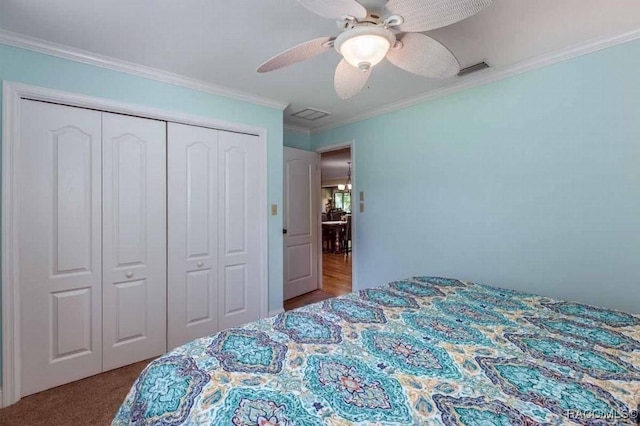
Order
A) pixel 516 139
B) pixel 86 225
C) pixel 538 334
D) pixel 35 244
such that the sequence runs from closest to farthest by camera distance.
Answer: pixel 538 334 → pixel 35 244 → pixel 86 225 → pixel 516 139

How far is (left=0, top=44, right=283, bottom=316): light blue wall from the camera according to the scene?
1.87 meters

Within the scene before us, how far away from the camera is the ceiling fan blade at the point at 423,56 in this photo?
1.39 m

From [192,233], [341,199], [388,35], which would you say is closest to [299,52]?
[388,35]

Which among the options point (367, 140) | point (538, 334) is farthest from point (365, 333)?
point (367, 140)

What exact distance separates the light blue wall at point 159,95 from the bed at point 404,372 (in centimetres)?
172

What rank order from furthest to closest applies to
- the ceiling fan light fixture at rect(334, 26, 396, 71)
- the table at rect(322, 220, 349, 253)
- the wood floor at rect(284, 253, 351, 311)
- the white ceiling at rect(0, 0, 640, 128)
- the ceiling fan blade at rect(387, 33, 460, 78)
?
1. the table at rect(322, 220, 349, 253)
2. the wood floor at rect(284, 253, 351, 311)
3. the white ceiling at rect(0, 0, 640, 128)
4. the ceiling fan blade at rect(387, 33, 460, 78)
5. the ceiling fan light fixture at rect(334, 26, 396, 71)

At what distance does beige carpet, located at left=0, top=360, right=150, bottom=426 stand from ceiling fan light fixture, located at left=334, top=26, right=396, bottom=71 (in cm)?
237

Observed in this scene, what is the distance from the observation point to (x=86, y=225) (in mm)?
2090

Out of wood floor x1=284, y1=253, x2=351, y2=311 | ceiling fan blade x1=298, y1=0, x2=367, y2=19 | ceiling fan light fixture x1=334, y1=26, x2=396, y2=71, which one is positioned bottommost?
wood floor x1=284, y1=253, x2=351, y2=311

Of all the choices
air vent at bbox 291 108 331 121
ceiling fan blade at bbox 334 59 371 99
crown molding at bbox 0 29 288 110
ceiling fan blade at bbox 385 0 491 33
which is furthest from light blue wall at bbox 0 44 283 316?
ceiling fan blade at bbox 385 0 491 33

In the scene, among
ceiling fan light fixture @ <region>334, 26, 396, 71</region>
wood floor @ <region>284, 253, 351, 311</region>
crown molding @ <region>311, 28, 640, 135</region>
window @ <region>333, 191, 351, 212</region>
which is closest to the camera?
ceiling fan light fixture @ <region>334, 26, 396, 71</region>

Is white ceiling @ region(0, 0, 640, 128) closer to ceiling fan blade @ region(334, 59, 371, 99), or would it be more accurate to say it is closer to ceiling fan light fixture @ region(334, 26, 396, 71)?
ceiling fan blade @ region(334, 59, 371, 99)

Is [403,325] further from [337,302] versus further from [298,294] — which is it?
[298,294]

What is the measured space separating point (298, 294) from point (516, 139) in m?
2.95
